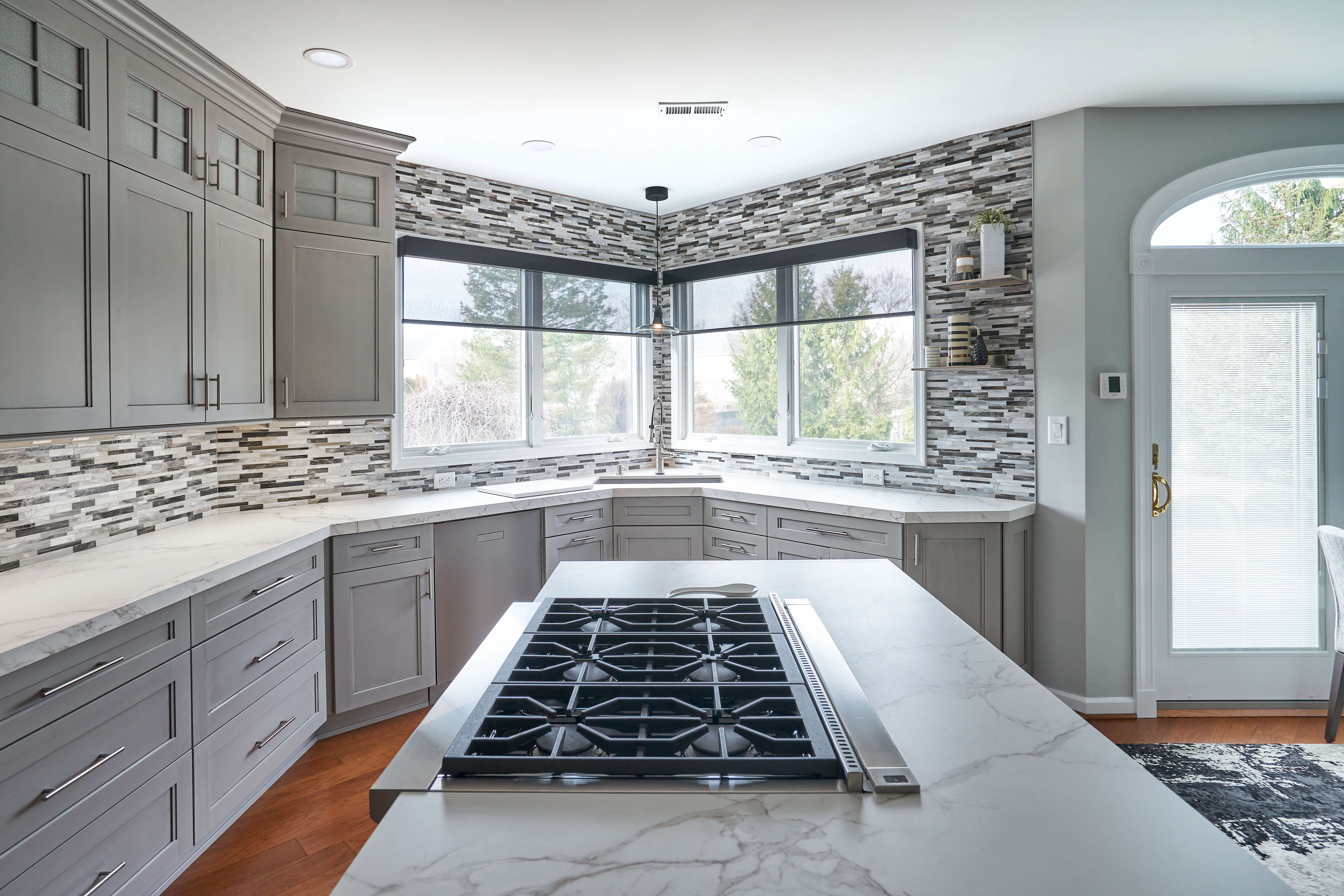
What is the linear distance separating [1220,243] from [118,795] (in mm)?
4328

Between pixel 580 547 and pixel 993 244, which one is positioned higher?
pixel 993 244

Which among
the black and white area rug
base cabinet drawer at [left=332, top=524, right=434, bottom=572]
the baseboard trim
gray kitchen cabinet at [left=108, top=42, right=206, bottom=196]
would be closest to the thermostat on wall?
the baseboard trim

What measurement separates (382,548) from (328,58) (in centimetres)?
184

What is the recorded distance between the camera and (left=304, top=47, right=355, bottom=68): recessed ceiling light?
7.83ft

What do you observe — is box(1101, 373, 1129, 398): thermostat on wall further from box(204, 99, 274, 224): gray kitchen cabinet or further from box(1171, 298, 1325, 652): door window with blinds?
box(204, 99, 274, 224): gray kitchen cabinet

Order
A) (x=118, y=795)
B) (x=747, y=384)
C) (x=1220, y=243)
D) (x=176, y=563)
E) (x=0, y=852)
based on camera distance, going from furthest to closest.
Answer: (x=747, y=384) → (x=1220, y=243) → (x=176, y=563) → (x=118, y=795) → (x=0, y=852)

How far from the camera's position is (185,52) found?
2266 mm

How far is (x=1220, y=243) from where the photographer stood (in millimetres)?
3006

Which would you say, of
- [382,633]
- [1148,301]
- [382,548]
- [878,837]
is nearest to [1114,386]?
[1148,301]

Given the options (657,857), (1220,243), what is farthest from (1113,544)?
(657,857)

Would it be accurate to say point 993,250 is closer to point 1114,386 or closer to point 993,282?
point 993,282

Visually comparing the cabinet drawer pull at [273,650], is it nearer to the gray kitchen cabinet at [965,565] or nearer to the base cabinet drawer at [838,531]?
the base cabinet drawer at [838,531]

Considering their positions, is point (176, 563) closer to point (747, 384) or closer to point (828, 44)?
point (828, 44)

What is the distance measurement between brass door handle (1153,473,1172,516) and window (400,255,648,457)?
114 inches
